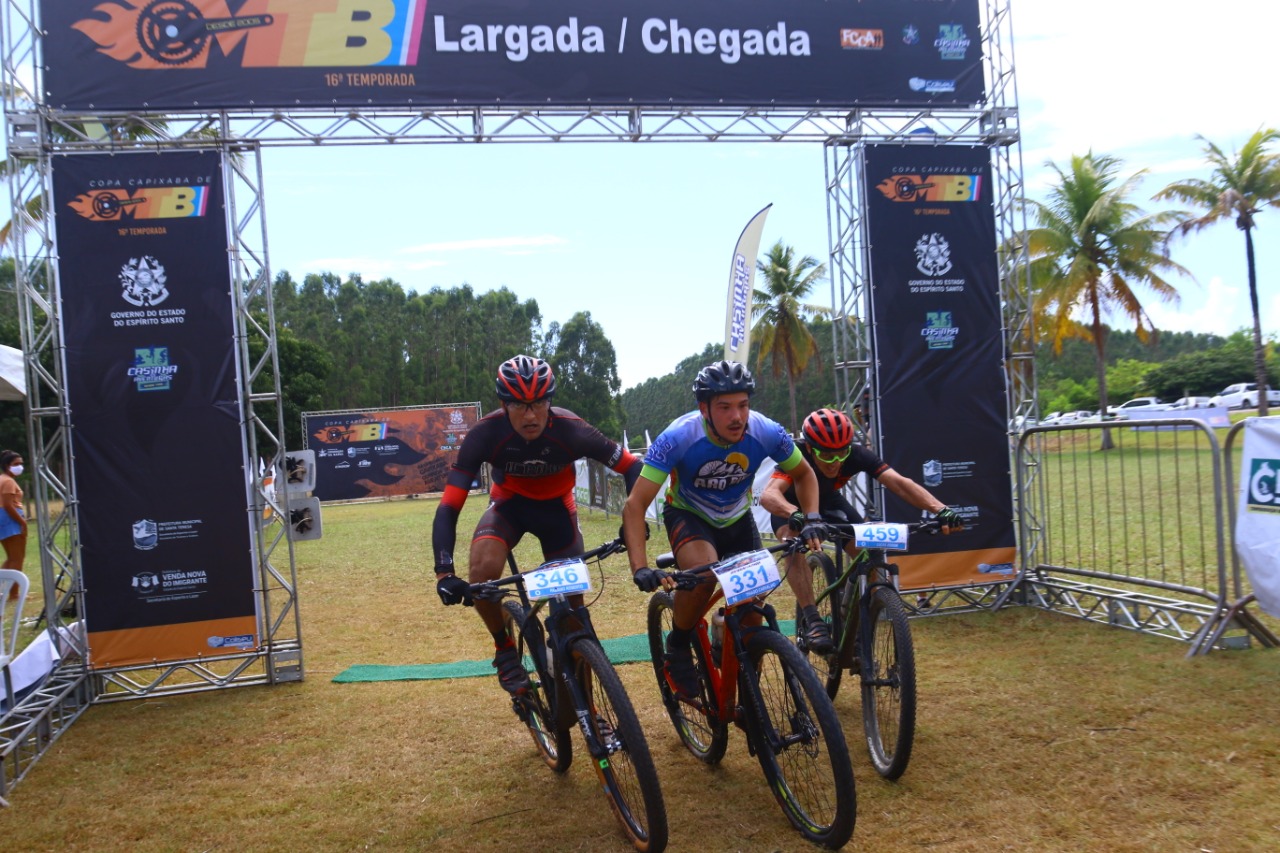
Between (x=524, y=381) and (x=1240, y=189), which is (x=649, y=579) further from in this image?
(x=1240, y=189)

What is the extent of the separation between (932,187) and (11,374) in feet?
29.3

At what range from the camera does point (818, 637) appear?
16.5 ft

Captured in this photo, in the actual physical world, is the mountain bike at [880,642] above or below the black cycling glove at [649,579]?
below

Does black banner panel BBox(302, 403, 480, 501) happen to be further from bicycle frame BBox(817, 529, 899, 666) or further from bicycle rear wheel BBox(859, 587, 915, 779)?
bicycle rear wheel BBox(859, 587, 915, 779)

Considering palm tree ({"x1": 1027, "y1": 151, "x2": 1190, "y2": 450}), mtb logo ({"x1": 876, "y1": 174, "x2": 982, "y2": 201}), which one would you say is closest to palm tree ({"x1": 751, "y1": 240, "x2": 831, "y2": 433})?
palm tree ({"x1": 1027, "y1": 151, "x2": 1190, "y2": 450})

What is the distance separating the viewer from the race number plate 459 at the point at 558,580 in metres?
4.23

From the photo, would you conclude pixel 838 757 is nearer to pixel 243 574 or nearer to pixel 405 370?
pixel 243 574

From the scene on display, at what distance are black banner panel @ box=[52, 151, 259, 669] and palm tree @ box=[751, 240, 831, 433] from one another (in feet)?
126

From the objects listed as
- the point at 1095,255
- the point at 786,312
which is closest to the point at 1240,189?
the point at 1095,255

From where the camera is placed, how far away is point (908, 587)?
895 centimetres

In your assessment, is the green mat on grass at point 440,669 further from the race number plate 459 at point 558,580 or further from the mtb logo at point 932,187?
the mtb logo at point 932,187

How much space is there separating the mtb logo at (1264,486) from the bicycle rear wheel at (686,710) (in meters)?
4.22

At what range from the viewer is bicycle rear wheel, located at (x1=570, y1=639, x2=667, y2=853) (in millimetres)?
3770

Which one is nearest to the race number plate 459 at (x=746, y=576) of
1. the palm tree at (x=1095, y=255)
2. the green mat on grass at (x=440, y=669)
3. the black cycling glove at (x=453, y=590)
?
the black cycling glove at (x=453, y=590)
